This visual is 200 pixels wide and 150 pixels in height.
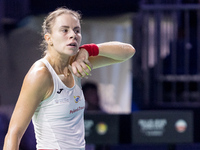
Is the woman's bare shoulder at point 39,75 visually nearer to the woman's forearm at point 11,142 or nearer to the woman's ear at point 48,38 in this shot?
the woman's ear at point 48,38

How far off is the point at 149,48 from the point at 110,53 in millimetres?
2593

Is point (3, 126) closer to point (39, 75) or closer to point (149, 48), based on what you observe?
point (149, 48)

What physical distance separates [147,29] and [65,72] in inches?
117

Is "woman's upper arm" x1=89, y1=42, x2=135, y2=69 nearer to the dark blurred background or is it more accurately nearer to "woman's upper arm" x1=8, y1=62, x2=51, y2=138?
"woman's upper arm" x1=8, y1=62, x2=51, y2=138

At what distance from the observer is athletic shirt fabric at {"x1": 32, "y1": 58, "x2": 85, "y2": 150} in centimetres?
254

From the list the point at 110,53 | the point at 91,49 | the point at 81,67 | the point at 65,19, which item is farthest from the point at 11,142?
the point at 110,53

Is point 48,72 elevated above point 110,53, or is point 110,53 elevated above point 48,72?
point 110,53

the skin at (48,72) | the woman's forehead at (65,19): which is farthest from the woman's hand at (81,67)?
the woman's forehead at (65,19)

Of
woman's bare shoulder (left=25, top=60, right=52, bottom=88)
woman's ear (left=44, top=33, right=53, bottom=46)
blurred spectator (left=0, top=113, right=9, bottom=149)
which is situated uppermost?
woman's ear (left=44, top=33, right=53, bottom=46)

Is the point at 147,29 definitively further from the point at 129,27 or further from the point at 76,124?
the point at 76,124

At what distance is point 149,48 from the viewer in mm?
5598

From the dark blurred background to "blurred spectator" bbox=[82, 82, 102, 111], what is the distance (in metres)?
0.47

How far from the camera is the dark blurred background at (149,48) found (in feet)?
17.5

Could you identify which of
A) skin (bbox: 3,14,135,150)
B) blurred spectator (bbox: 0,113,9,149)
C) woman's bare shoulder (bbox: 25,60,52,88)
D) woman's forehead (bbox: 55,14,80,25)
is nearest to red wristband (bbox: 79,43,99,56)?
skin (bbox: 3,14,135,150)
